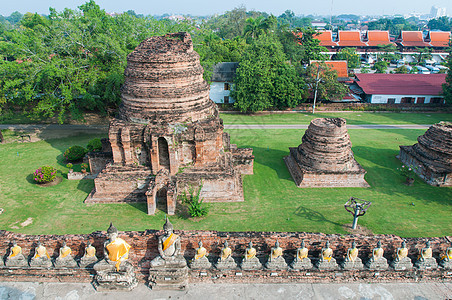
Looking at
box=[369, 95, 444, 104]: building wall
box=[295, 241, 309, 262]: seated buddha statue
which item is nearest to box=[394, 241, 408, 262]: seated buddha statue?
box=[295, 241, 309, 262]: seated buddha statue

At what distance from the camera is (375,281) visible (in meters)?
11.4

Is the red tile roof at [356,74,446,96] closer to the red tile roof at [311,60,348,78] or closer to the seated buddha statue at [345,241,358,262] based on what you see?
the red tile roof at [311,60,348,78]

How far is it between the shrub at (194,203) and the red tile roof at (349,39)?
7196 cm

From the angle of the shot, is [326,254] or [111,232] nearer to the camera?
[111,232]

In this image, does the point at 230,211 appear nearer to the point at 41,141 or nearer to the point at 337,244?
the point at 337,244

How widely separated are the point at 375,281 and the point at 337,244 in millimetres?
1754

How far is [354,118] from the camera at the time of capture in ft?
119

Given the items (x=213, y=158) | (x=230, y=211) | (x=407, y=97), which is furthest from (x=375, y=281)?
(x=407, y=97)

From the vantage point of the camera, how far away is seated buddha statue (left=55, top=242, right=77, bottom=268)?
36.9 ft

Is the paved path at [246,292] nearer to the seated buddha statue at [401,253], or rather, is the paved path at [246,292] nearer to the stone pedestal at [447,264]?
the stone pedestal at [447,264]

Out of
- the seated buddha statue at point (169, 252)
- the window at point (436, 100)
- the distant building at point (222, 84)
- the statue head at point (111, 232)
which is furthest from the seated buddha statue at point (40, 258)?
the window at point (436, 100)

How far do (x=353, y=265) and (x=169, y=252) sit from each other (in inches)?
251

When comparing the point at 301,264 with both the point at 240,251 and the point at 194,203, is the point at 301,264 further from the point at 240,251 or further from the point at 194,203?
the point at 194,203

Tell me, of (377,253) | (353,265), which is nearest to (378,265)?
(377,253)
